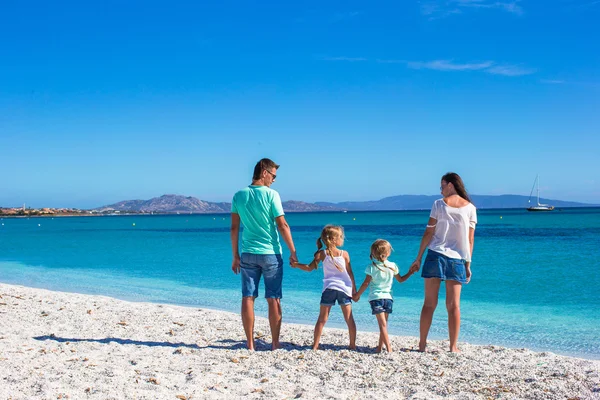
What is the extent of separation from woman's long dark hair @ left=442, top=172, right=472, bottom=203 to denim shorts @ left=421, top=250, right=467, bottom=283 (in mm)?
661

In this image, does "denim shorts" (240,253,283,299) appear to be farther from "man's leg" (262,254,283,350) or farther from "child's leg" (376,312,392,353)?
"child's leg" (376,312,392,353)

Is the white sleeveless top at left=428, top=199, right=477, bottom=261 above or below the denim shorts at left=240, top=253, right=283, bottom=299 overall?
above

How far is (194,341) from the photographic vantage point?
6.64 metres

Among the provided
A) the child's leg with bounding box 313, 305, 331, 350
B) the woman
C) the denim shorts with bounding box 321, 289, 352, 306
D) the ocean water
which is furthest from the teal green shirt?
the ocean water

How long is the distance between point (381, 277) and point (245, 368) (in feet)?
5.54

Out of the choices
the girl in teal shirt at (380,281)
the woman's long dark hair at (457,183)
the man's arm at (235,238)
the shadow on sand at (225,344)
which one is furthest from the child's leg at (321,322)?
the woman's long dark hair at (457,183)

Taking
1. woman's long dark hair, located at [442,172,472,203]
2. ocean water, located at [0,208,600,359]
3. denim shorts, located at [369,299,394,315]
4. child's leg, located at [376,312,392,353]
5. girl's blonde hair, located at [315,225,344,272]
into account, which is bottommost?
ocean water, located at [0,208,600,359]

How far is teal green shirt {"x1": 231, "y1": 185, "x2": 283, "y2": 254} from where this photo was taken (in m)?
5.63

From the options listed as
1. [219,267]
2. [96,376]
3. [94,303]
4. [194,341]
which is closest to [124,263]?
[219,267]

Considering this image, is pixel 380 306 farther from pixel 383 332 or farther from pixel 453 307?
pixel 453 307

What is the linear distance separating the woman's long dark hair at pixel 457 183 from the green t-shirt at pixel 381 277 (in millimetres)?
1012

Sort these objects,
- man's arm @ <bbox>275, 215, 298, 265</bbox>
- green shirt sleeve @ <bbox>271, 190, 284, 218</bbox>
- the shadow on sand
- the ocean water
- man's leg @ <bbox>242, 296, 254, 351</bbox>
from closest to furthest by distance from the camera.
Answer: man's arm @ <bbox>275, 215, 298, 265</bbox>, green shirt sleeve @ <bbox>271, 190, 284, 218</bbox>, man's leg @ <bbox>242, 296, 254, 351</bbox>, the shadow on sand, the ocean water

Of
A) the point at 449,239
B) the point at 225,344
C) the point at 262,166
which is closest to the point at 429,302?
the point at 449,239

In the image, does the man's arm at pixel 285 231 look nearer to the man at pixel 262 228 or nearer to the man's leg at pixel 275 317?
the man at pixel 262 228
